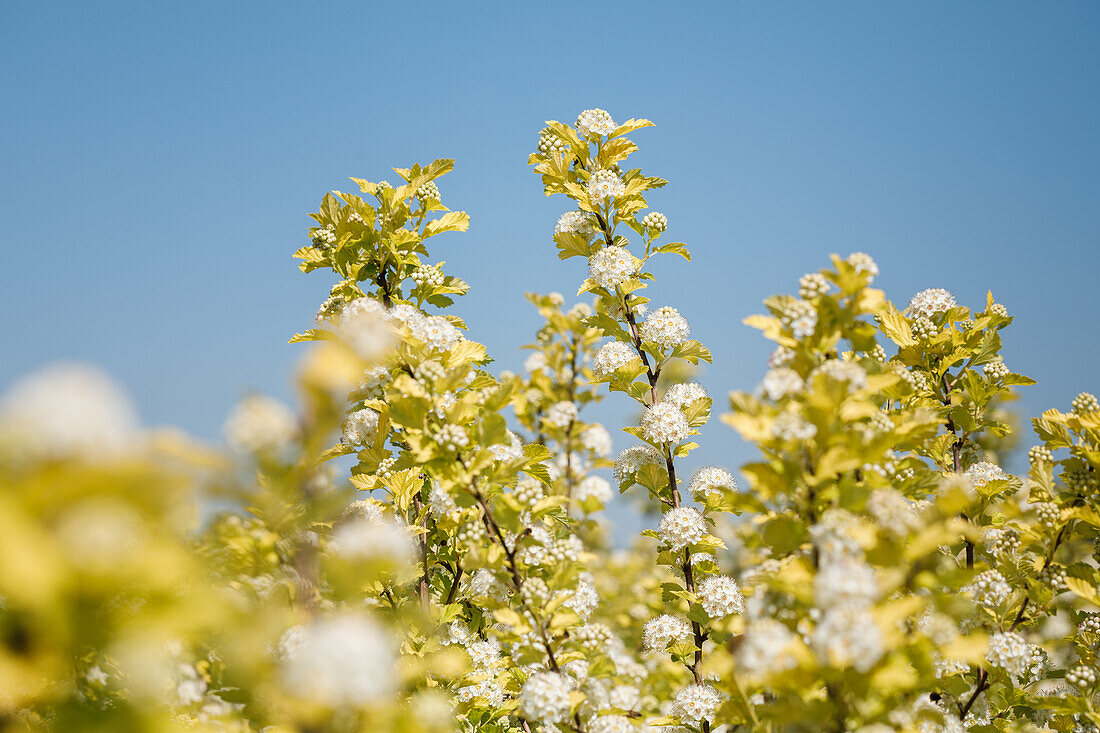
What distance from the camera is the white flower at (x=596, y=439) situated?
192 inches

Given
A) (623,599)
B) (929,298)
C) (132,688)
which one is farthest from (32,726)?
(623,599)

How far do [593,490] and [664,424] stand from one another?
6.48 ft

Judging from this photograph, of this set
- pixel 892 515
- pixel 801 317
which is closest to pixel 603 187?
pixel 801 317

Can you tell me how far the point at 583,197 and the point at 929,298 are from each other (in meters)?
1.80

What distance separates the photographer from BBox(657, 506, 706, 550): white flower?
2684 millimetres

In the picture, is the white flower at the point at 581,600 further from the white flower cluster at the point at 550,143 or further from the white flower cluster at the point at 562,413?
the white flower cluster at the point at 550,143

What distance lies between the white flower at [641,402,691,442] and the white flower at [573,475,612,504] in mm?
1786

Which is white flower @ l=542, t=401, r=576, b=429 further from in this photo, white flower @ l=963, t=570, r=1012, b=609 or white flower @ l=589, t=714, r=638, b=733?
white flower @ l=963, t=570, r=1012, b=609

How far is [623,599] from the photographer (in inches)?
257

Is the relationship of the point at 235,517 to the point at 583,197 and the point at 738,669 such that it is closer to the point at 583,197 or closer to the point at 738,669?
the point at 738,669

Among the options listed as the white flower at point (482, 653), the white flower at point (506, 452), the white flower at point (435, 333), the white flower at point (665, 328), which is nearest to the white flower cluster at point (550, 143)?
the white flower at point (665, 328)

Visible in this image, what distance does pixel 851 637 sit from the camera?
123cm

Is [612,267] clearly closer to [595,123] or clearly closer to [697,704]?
[595,123]

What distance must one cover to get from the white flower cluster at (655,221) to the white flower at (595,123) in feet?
1.54
